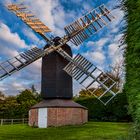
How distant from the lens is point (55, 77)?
95.5 ft

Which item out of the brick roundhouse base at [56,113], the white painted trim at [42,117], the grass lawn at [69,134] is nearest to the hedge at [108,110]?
the brick roundhouse base at [56,113]

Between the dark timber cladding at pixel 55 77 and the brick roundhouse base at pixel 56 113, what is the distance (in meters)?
0.67

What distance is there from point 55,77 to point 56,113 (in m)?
3.14

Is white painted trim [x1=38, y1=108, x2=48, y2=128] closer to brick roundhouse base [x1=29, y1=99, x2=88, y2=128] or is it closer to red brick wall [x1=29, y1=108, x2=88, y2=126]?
brick roundhouse base [x1=29, y1=99, x2=88, y2=128]

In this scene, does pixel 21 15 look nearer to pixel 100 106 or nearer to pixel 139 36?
pixel 100 106

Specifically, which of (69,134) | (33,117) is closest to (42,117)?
(33,117)

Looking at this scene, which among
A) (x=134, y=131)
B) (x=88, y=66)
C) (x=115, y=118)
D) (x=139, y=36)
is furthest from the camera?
(x=115, y=118)

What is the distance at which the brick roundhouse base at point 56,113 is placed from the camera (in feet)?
98.6

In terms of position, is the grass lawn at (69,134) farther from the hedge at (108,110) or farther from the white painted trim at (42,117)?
the hedge at (108,110)

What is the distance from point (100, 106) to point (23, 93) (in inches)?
639

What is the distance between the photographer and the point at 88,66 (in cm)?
2830

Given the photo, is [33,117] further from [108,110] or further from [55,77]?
[108,110]

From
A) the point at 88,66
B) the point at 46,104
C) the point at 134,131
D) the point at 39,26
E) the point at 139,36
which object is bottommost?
the point at 134,131

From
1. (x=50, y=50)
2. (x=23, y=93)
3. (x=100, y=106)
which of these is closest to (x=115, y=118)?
(x=100, y=106)
